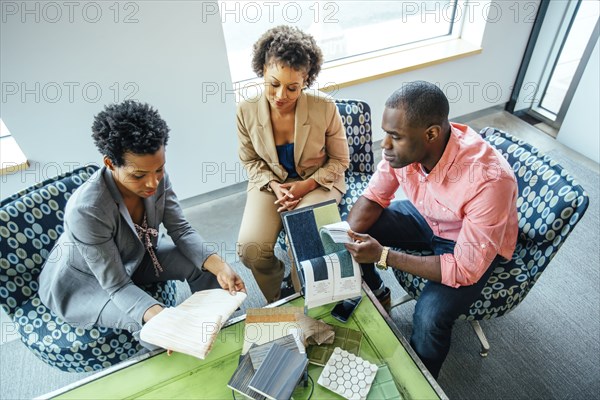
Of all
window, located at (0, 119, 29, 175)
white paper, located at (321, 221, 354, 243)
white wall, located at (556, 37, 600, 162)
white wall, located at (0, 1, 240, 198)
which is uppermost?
white wall, located at (0, 1, 240, 198)

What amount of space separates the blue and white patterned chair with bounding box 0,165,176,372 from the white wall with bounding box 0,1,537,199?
27.1 inches

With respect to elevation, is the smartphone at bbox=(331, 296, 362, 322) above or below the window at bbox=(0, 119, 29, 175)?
below

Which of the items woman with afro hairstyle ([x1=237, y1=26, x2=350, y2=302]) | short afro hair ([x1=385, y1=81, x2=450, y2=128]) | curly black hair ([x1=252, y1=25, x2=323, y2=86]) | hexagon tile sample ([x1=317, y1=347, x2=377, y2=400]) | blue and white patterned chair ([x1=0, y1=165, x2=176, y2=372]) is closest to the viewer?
hexagon tile sample ([x1=317, y1=347, x2=377, y2=400])

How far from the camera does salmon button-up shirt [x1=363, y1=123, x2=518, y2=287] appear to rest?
1.33 m

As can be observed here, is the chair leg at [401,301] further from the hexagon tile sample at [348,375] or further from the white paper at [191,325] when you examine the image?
the white paper at [191,325]

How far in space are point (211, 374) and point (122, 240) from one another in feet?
1.87

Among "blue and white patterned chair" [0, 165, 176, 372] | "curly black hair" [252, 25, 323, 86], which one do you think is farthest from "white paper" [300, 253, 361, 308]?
"curly black hair" [252, 25, 323, 86]

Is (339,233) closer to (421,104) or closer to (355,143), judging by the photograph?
(421,104)

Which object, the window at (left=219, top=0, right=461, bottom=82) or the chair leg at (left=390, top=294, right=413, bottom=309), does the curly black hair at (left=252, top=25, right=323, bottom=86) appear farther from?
the chair leg at (left=390, top=294, right=413, bottom=309)

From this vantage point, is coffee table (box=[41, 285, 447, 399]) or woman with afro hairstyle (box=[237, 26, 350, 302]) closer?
coffee table (box=[41, 285, 447, 399])

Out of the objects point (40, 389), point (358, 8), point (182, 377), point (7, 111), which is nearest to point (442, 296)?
point (182, 377)

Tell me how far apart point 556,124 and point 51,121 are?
3371 millimetres

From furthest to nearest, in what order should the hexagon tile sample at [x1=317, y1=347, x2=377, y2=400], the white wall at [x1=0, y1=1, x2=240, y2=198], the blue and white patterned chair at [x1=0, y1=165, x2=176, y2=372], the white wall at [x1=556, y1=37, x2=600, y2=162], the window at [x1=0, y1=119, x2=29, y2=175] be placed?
the white wall at [x1=556, y1=37, x2=600, y2=162], the window at [x1=0, y1=119, x2=29, y2=175], the white wall at [x1=0, y1=1, x2=240, y2=198], the blue and white patterned chair at [x1=0, y1=165, x2=176, y2=372], the hexagon tile sample at [x1=317, y1=347, x2=377, y2=400]

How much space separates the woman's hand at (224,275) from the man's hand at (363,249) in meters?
0.43
